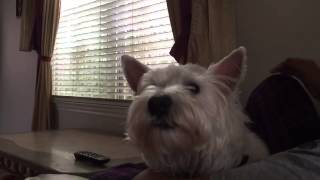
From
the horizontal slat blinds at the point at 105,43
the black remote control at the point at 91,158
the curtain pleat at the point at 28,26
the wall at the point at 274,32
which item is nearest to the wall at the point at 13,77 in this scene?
the curtain pleat at the point at 28,26

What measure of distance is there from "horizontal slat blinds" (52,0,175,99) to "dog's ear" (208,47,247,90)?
4.25 feet

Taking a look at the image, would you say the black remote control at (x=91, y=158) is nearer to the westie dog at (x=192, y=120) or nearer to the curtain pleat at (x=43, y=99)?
the westie dog at (x=192, y=120)

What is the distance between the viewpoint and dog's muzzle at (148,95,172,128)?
1.00m

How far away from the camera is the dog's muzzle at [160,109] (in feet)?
3.27

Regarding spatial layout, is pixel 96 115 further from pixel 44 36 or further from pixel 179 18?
pixel 179 18

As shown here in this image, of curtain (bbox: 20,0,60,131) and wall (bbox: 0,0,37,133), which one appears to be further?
wall (bbox: 0,0,37,133)

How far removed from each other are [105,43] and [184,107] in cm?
213

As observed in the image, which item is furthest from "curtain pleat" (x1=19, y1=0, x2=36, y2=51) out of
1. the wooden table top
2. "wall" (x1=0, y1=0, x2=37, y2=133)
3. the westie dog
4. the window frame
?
the westie dog

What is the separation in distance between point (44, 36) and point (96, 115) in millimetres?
887

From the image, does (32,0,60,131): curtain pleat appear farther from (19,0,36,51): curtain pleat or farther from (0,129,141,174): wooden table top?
(0,129,141,174): wooden table top

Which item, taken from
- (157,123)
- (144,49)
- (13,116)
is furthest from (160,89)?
(13,116)

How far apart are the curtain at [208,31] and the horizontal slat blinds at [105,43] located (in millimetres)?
472

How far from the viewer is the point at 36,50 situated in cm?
363

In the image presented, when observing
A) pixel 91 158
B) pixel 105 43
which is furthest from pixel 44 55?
pixel 91 158
